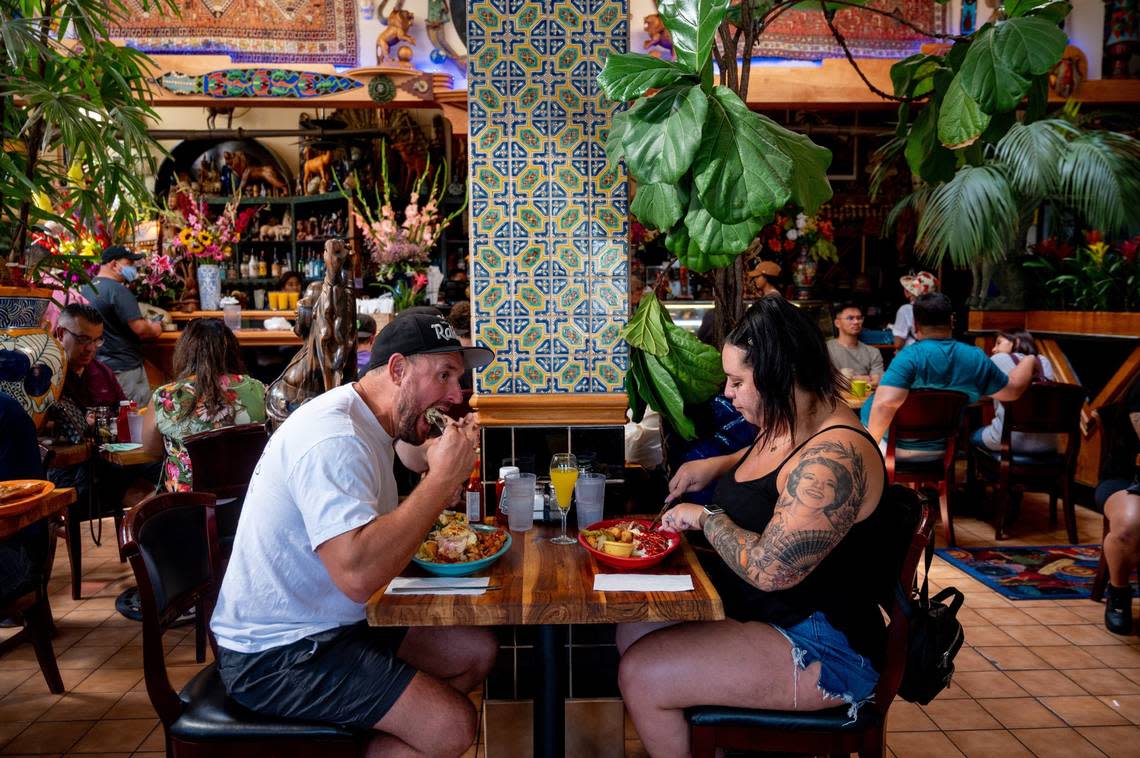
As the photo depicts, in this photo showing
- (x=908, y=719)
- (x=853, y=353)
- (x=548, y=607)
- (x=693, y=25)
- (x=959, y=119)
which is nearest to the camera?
(x=548, y=607)

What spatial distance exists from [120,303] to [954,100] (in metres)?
5.56

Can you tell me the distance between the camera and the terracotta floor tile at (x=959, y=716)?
9.53 ft

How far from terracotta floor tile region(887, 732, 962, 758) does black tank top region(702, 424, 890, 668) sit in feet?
3.20

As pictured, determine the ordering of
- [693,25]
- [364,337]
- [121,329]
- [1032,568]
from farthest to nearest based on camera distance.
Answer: [121,329] → [364,337] → [1032,568] → [693,25]

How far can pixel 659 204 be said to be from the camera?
2.57 m

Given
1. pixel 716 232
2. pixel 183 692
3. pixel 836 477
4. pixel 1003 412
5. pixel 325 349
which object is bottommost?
pixel 183 692

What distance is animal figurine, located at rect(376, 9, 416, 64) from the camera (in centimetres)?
695

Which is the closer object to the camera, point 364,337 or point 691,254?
point 691,254

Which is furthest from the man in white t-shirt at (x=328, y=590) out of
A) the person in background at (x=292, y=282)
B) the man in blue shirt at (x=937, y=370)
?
the person in background at (x=292, y=282)

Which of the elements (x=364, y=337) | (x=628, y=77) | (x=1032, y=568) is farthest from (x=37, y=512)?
(x=1032, y=568)

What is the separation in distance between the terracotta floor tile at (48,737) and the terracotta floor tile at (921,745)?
8.88 feet

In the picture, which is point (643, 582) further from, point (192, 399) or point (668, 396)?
point (192, 399)

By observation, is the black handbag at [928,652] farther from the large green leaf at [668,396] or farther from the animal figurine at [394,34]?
the animal figurine at [394,34]

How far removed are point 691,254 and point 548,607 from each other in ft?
4.18
